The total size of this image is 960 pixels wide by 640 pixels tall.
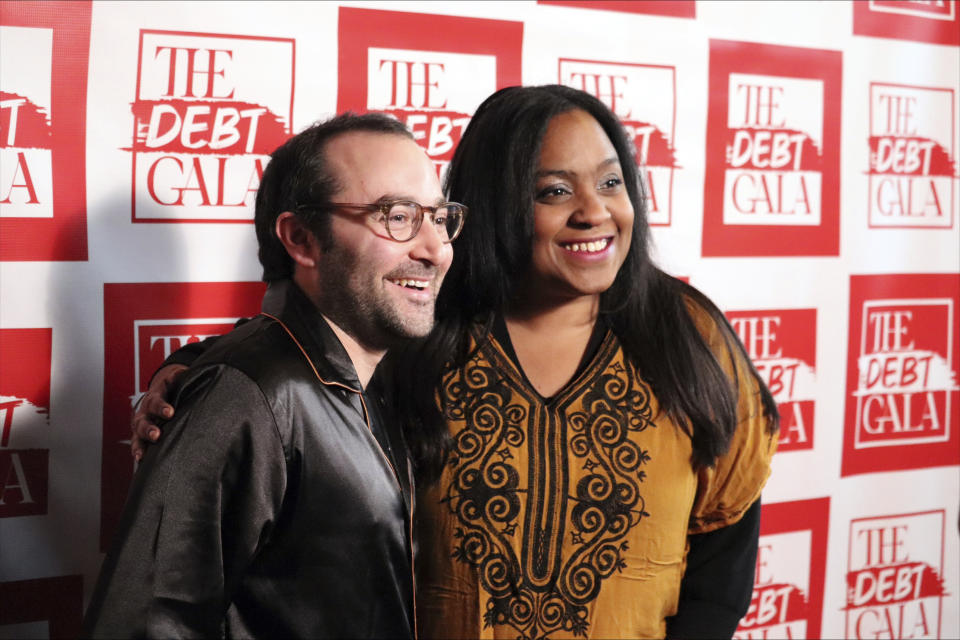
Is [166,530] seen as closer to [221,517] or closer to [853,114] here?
[221,517]

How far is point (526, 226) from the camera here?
1.24 m

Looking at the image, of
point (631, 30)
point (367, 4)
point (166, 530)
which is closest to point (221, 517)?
point (166, 530)

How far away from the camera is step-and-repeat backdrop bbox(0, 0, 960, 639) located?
151 cm

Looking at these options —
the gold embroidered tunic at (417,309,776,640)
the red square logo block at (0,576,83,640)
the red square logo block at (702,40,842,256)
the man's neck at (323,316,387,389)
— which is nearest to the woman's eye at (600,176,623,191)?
the gold embroidered tunic at (417,309,776,640)

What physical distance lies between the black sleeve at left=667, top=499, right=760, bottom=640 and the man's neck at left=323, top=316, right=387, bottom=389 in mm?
581

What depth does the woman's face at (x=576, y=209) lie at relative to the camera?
4.03ft

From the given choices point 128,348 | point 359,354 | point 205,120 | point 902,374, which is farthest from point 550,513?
point 902,374

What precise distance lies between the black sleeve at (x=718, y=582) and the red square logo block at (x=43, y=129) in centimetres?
109

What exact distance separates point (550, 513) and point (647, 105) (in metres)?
1.00

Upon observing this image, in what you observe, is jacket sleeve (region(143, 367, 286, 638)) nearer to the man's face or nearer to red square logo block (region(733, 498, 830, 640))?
the man's face

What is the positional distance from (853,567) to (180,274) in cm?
167

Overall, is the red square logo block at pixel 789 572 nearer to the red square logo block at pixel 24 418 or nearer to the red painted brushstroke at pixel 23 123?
the red square logo block at pixel 24 418

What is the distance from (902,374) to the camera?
7.27 ft

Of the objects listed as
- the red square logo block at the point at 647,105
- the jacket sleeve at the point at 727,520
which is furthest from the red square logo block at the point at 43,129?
the jacket sleeve at the point at 727,520
